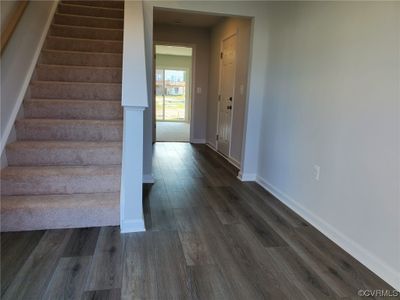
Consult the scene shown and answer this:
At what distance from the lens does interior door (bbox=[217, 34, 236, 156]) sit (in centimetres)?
455

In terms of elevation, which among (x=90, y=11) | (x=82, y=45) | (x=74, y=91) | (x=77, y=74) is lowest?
(x=74, y=91)

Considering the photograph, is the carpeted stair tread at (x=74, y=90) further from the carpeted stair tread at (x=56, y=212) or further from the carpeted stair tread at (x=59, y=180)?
the carpeted stair tread at (x=56, y=212)

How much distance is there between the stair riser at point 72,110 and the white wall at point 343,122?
1.81m

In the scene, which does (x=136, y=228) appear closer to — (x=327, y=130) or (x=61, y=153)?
(x=61, y=153)

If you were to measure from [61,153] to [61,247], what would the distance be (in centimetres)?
87

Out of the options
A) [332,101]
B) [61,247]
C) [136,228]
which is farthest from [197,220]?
[332,101]

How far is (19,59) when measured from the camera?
8.63 feet

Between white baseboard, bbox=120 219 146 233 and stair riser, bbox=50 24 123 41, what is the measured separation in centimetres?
260

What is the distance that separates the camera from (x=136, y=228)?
2.18 meters

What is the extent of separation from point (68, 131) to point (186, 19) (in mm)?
3368

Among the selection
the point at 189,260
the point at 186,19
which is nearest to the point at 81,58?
the point at 186,19

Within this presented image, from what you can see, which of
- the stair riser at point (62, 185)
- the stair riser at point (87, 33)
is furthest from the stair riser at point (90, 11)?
the stair riser at point (62, 185)

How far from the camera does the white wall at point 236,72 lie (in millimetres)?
3947

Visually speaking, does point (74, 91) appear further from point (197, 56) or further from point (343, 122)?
point (197, 56)
